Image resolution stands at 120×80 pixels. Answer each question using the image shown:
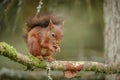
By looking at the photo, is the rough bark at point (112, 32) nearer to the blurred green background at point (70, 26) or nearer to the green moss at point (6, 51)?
the blurred green background at point (70, 26)

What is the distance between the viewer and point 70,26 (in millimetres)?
5773

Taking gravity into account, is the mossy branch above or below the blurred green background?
below

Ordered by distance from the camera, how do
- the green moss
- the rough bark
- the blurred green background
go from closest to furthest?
the green moss, the rough bark, the blurred green background

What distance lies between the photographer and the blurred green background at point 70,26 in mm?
5230

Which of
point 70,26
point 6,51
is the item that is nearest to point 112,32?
point 70,26

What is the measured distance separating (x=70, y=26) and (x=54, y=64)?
187 centimetres

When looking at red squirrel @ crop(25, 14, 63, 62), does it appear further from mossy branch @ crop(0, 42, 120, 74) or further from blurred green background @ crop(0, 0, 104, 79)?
blurred green background @ crop(0, 0, 104, 79)

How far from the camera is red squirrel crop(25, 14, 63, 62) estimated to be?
3863mm

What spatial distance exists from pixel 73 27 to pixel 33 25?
1876 mm

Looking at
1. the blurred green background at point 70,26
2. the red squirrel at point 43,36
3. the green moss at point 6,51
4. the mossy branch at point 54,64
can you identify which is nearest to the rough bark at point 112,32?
the blurred green background at point 70,26

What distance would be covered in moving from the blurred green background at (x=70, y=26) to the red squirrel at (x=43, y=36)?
936 mm

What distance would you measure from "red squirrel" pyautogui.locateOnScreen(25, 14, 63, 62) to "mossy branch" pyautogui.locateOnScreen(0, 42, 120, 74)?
7cm

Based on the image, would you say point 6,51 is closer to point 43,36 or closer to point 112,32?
point 43,36

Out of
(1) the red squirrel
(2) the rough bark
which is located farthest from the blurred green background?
(1) the red squirrel
